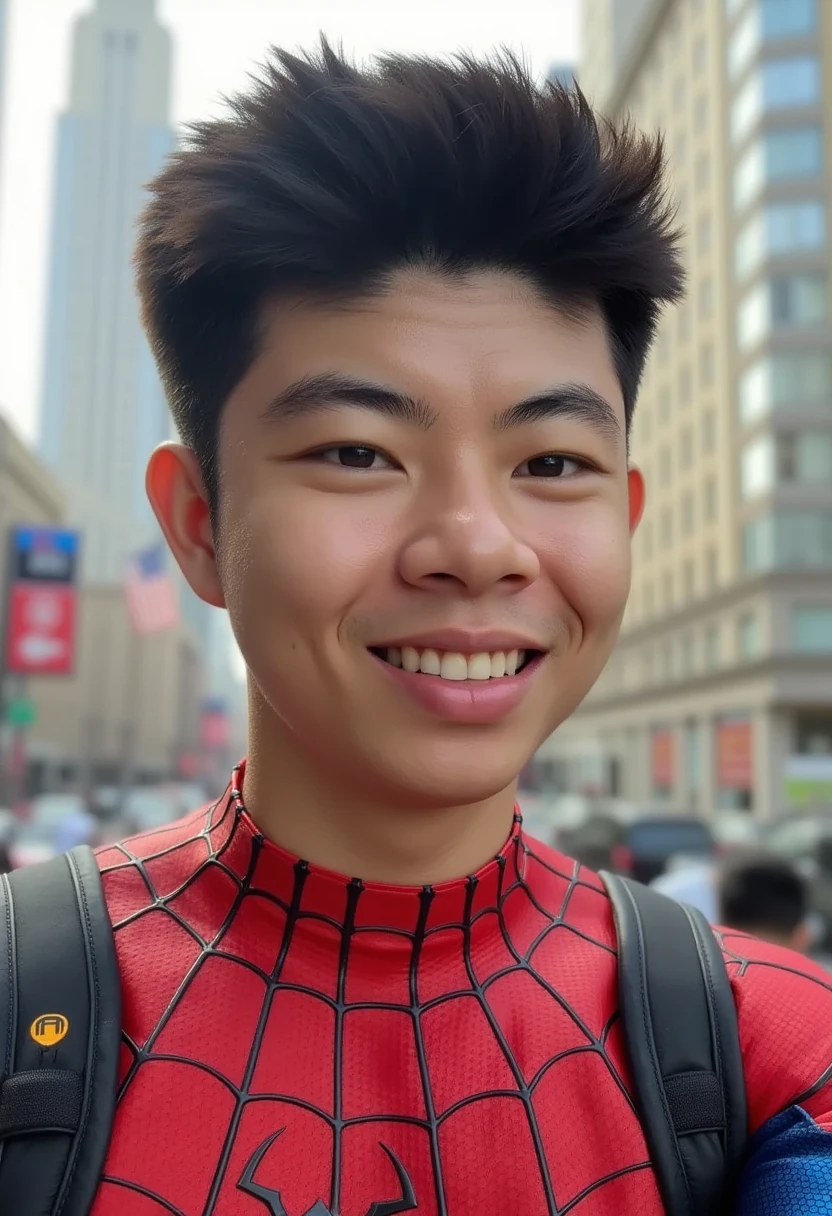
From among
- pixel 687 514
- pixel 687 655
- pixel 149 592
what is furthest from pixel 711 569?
pixel 149 592

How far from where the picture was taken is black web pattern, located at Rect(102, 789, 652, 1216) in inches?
49.9

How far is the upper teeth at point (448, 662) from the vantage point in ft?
4.31

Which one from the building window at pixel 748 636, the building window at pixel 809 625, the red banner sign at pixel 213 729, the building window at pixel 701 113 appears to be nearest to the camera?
the building window at pixel 809 625

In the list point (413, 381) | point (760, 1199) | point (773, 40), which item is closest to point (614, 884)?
point (760, 1199)

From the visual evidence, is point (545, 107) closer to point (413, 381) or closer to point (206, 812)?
point (413, 381)

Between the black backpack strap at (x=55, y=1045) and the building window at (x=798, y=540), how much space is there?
1170 inches

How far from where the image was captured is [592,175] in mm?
1452

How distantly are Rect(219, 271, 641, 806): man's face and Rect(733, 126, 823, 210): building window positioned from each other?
32116 millimetres

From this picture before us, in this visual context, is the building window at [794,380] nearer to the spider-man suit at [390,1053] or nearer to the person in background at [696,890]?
the person in background at [696,890]

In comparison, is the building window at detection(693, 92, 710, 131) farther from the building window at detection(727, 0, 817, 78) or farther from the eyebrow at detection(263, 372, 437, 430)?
the eyebrow at detection(263, 372, 437, 430)

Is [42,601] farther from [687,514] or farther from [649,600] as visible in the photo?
[649,600]

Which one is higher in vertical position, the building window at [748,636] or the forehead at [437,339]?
the forehead at [437,339]

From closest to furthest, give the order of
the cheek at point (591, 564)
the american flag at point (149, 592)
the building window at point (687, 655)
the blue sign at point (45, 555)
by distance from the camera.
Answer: the cheek at point (591, 564) < the american flag at point (149, 592) < the blue sign at point (45, 555) < the building window at point (687, 655)

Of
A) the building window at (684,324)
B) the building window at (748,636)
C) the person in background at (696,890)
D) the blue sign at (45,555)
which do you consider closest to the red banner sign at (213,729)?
the building window at (684,324)
